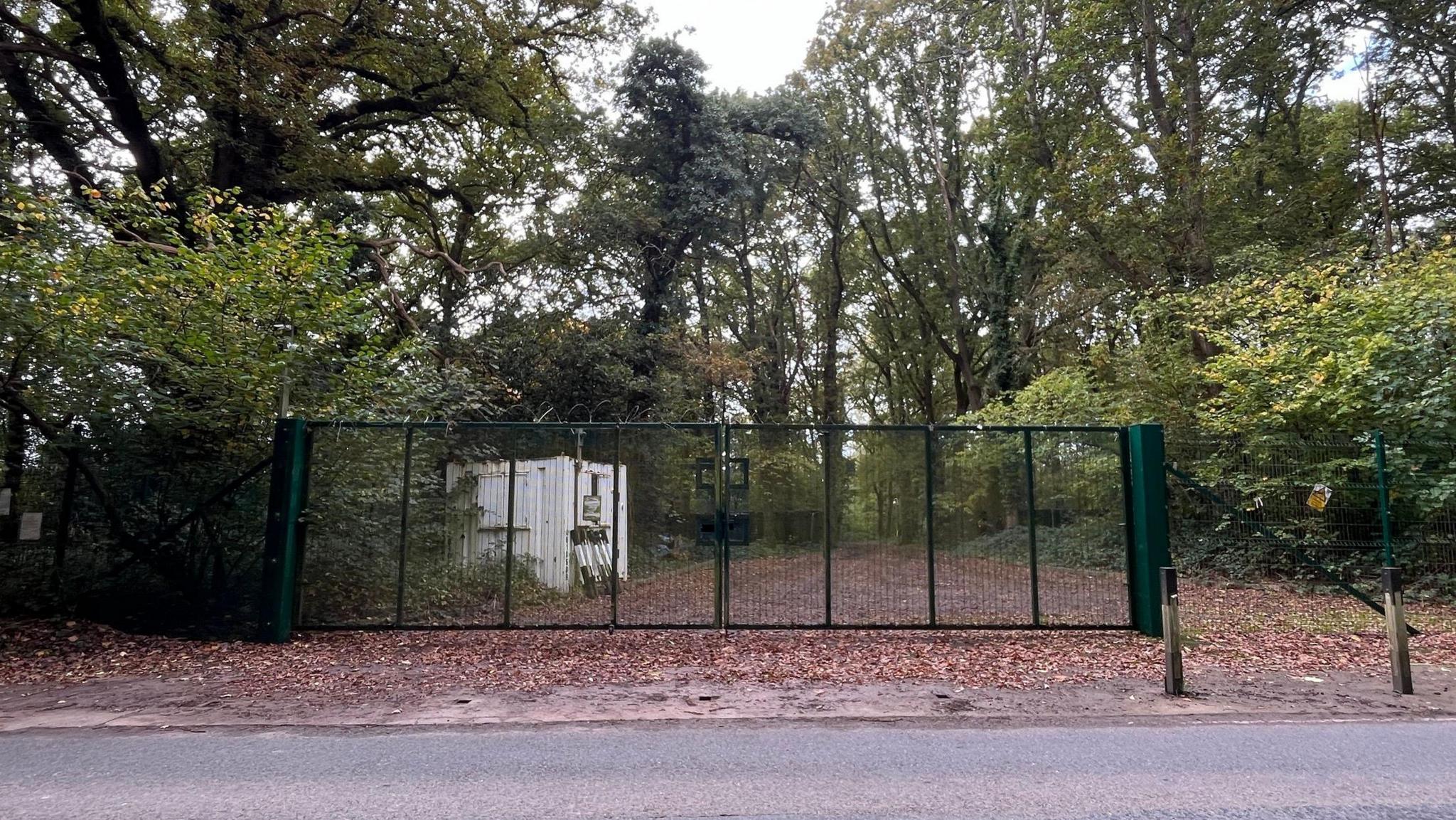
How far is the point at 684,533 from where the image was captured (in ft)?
28.1

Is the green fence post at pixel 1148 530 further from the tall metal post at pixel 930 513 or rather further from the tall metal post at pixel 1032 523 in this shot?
the tall metal post at pixel 930 513

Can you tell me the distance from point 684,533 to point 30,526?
267 inches

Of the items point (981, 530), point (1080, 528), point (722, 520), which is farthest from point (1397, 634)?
point (722, 520)

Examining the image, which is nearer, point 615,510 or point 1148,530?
Answer: point 1148,530

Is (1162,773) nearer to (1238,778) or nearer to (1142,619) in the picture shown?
(1238,778)

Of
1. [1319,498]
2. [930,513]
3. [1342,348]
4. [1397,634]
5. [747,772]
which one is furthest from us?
[1342,348]

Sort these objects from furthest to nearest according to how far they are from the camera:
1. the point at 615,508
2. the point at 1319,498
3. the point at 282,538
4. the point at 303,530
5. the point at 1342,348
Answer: the point at 1342,348
the point at 615,508
the point at 303,530
the point at 1319,498
the point at 282,538

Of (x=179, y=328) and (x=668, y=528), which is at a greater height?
(x=179, y=328)

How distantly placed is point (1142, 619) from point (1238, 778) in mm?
4223

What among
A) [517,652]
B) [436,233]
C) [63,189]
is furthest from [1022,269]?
[63,189]

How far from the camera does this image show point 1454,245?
488 inches

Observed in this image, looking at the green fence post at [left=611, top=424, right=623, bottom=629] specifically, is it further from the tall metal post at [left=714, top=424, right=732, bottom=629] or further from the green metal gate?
the tall metal post at [left=714, top=424, right=732, bottom=629]

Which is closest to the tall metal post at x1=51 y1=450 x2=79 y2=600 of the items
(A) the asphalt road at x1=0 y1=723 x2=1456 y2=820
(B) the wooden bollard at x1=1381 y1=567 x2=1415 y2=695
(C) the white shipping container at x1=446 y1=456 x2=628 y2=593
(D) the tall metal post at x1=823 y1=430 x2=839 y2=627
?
(A) the asphalt road at x1=0 y1=723 x2=1456 y2=820

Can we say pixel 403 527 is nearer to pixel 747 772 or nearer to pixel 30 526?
pixel 30 526
